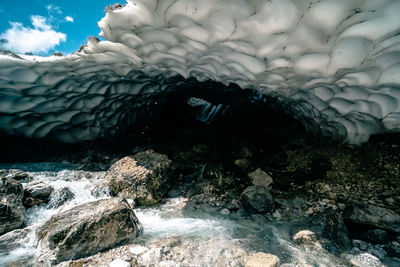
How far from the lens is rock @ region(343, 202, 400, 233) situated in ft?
9.07

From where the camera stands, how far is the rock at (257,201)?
344 cm

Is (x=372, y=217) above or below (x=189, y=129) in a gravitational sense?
below

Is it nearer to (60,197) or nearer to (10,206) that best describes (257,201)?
(60,197)

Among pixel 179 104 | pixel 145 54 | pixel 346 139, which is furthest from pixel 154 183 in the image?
pixel 179 104

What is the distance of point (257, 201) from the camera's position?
348 cm

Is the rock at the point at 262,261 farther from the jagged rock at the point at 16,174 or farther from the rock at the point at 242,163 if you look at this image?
the jagged rock at the point at 16,174

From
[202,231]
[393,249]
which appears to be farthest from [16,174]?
[393,249]

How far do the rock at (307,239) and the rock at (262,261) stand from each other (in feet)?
2.20

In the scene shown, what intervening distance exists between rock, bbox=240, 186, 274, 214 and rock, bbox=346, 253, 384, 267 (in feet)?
3.81

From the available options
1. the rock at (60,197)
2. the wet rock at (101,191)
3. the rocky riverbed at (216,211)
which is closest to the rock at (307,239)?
the rocky riverbed at (216,211)

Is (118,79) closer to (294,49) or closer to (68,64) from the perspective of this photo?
(68,64)

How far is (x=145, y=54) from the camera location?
3922 millimetres

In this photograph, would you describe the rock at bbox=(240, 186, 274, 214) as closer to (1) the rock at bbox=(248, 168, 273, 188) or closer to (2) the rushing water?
(2) the rushing water

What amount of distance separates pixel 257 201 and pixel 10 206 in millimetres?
3573
